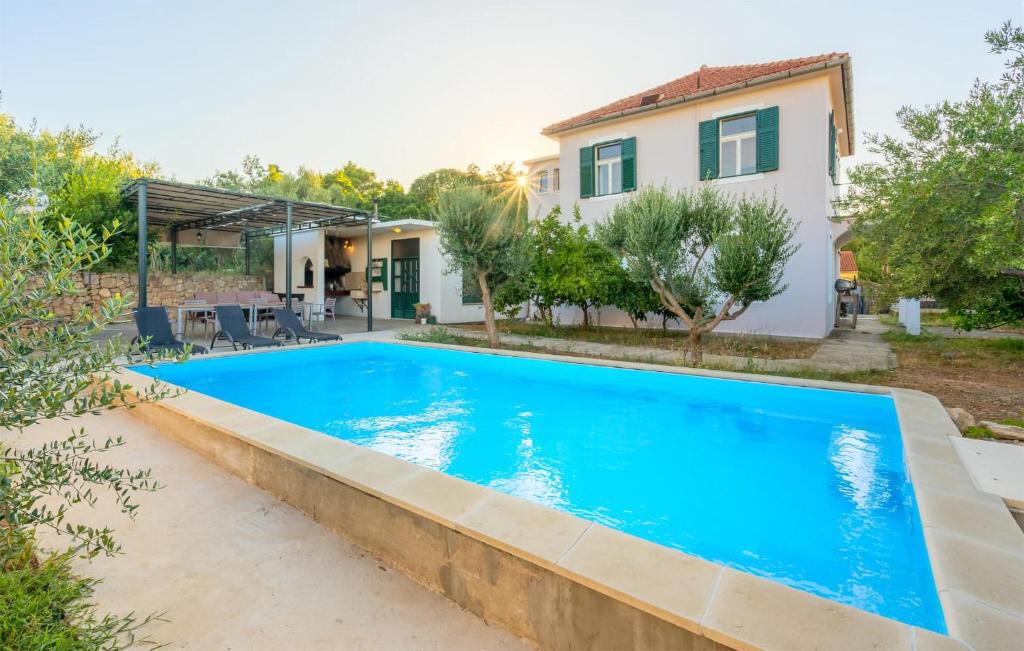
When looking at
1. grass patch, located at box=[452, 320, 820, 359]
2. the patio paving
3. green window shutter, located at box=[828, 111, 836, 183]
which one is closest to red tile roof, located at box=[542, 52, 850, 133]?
green window shutter, located at box=[828, 111, 836, 183]

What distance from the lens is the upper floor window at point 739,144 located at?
35.1ft

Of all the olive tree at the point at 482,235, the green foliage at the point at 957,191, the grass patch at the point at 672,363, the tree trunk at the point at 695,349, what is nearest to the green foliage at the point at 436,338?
the grass patch at the point at 672,363

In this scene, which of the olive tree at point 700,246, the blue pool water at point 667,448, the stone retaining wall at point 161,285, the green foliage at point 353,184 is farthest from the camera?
the green foliage at point 353,184

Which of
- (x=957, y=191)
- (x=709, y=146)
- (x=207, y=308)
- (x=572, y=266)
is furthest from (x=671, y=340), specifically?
(x=207, y=308)

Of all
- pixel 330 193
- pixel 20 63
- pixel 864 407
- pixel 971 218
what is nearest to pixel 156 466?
pixel 864 407

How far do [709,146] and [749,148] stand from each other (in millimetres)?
864

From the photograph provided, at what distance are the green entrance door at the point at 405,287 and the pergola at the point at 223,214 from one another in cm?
233

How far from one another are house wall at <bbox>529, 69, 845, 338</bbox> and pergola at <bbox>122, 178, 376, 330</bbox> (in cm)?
767

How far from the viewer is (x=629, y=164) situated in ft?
41.6

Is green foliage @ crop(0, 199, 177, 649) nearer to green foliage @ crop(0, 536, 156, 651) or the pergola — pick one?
green foliage @ crop(0, 536, 156, 651)

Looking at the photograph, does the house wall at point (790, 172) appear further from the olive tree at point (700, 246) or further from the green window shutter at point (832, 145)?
the olive tree at point (700, 246)

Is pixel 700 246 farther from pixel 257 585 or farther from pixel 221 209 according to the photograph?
pixel 221 209

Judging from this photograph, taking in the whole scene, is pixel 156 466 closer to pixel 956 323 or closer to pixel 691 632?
pixel 691 632

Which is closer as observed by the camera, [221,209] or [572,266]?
[572,266]
